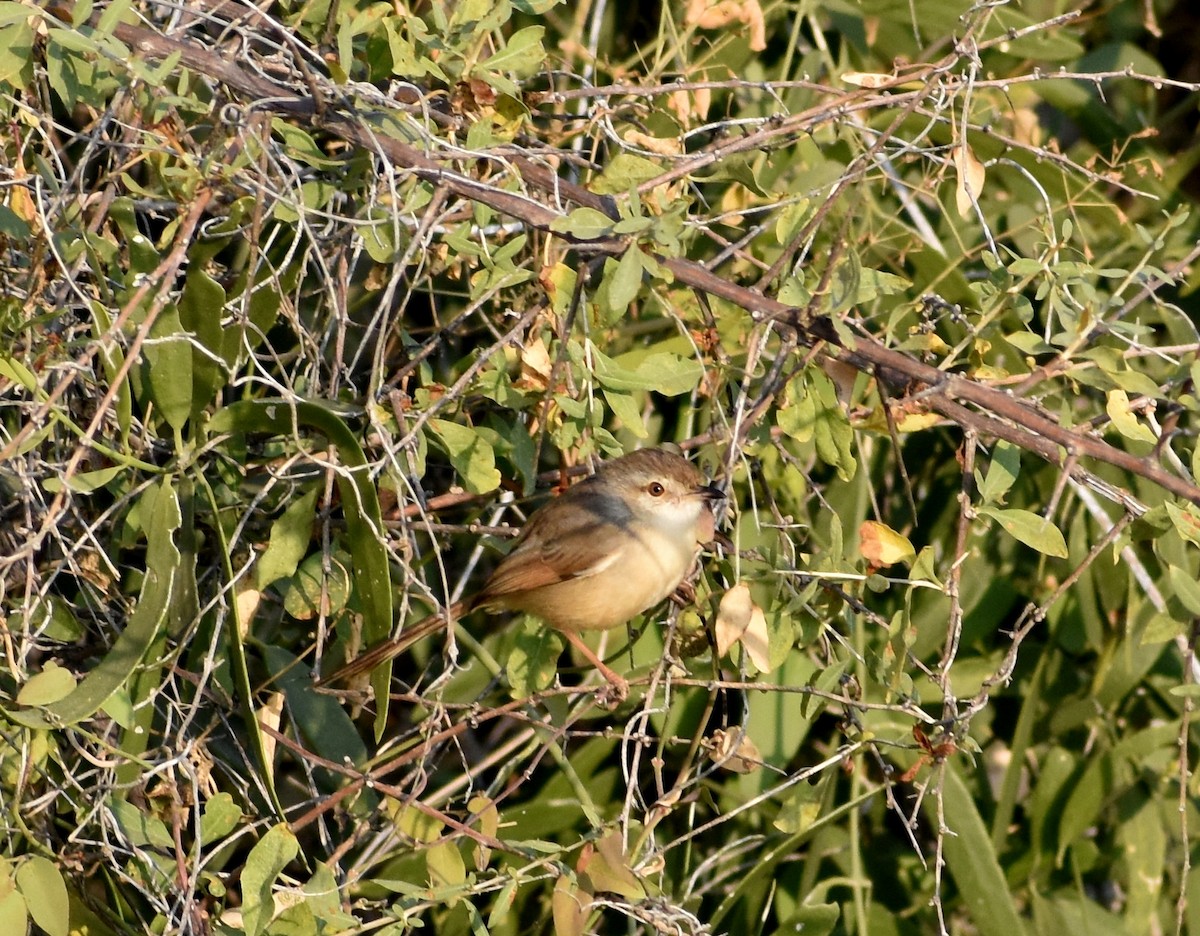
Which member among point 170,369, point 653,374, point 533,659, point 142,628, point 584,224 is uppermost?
point 584,224

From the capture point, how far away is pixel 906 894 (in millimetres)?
4148

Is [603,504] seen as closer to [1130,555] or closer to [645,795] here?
[645,795]

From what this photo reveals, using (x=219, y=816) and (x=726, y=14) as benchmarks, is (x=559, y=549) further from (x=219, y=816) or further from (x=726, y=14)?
(x=726, y=14)

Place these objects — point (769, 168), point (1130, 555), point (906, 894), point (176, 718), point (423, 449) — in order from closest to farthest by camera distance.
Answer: point (423, 449), point (176, 718), point (1130, 555), point (769, 168), point (906, 894)

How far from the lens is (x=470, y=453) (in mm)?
2908

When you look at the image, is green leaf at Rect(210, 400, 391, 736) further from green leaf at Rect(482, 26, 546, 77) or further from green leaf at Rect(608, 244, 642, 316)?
green leaf at Rect(482, 26, 546, 77)

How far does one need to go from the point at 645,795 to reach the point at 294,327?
6.58 feet

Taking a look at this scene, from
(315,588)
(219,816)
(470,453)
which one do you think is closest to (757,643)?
(470,453)

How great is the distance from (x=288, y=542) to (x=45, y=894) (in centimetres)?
82

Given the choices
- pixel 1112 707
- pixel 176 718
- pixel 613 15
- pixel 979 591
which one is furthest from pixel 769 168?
pixel 176 718

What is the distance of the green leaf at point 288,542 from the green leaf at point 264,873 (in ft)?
1.79

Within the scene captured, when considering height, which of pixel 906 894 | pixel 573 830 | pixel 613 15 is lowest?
pixel 906 894

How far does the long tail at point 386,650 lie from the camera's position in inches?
117

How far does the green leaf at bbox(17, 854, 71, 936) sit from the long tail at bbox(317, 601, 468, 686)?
695 millimetres
